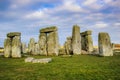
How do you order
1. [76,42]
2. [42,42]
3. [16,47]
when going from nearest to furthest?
1. [16,47]
2. [76,42]
3. [42,42]

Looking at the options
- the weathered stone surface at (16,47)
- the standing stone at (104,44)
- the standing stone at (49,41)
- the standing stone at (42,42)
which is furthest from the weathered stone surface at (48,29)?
the standing stone at (104,44)

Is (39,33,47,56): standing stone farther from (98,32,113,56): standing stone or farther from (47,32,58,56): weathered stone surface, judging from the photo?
(98,32,113,56): standing stone

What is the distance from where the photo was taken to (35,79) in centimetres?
1016

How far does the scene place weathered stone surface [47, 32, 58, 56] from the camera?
28.4m

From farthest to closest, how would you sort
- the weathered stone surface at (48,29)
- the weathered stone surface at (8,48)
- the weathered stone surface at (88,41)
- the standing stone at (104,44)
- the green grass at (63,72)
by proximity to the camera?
1. the weathered stone surface at (88,41)
2. the weathered stone surface at (48,29)
3. the weathered stone surface at (8,48)
4. the standing stone at (104,44)
5. the green grass at (63,72)

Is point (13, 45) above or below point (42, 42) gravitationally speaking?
below

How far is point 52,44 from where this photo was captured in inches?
1126

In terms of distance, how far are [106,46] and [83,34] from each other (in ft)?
36.5

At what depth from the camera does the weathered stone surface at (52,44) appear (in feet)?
→ 93.1

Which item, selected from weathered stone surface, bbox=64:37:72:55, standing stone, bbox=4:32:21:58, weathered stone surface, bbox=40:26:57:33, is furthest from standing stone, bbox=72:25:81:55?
standing stone, bbox=4:32:21:58

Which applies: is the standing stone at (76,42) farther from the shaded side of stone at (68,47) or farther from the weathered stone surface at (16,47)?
the weathered stone surface at (16,47)

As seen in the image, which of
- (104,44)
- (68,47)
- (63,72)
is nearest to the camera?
(63,72)

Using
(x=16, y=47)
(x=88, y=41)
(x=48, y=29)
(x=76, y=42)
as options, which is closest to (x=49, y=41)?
(x=48, y=29)

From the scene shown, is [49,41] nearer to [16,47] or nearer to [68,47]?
[68,47]
